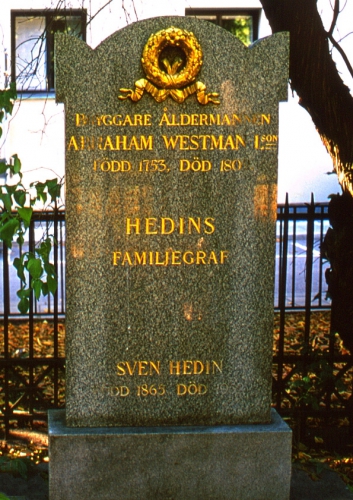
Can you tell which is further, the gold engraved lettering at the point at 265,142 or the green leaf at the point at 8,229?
the green leaf at the point at 8,229

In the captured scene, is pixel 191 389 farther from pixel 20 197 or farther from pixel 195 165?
pixel 20 197

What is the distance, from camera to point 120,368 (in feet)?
13.2

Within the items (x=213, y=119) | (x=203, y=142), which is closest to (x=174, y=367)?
(x=203, y=142)

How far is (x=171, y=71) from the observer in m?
3.84

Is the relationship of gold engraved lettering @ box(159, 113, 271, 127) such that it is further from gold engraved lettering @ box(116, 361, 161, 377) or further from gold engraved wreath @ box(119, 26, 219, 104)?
gold engraved lettering @ box(116, 361, 161, 377)

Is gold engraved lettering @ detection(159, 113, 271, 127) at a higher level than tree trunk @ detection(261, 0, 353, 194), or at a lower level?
lower

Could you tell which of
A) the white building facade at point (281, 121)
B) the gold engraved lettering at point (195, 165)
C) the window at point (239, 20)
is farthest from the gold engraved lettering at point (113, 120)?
the window at point (239, 20)

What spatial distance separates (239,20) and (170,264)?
41.5ft

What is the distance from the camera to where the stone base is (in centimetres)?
392

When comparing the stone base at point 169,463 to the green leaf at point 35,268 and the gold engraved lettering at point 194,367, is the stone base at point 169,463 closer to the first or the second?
the gold engraved lettering at point 194,367

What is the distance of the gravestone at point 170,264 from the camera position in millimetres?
3828

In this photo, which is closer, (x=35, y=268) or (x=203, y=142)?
(x=203, y=142)

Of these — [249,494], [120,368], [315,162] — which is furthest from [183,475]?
[315,162]

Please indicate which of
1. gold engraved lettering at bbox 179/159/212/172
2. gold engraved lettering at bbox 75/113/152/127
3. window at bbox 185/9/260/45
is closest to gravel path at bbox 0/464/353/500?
gold engraved lettering at bbox 179/159/212/172
